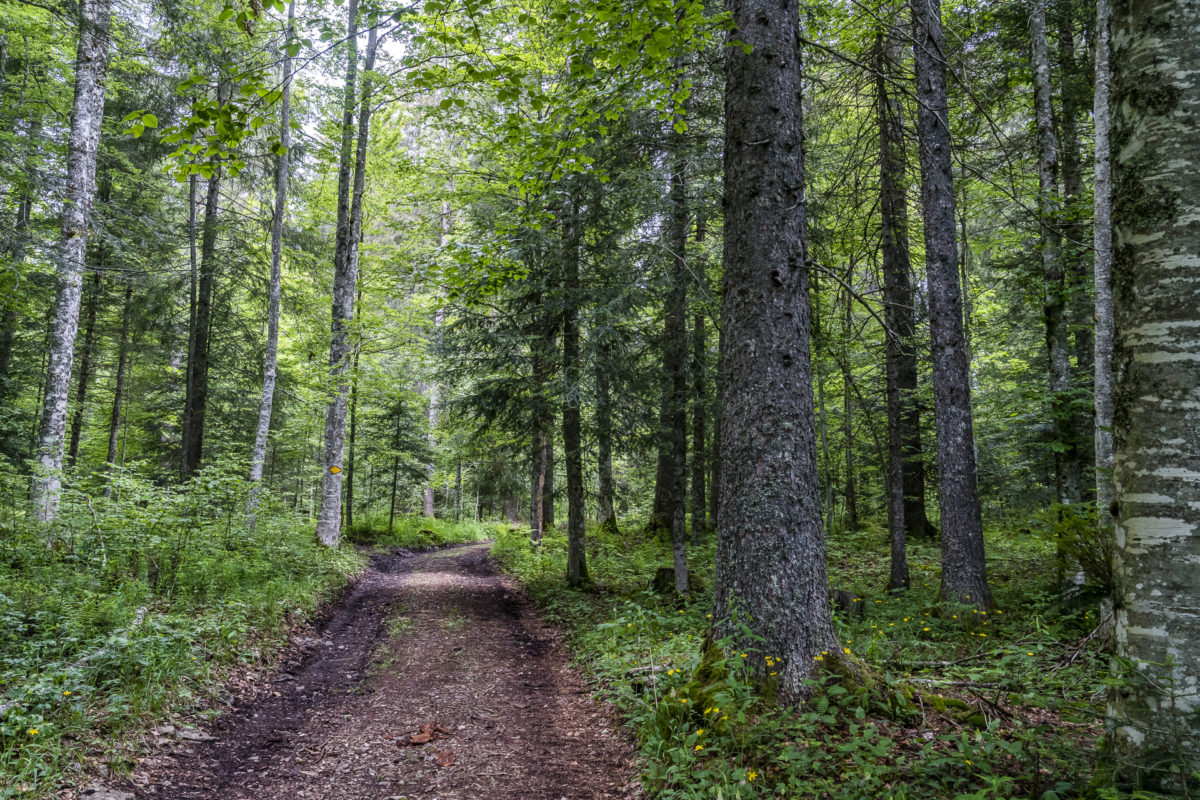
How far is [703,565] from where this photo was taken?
11227mm

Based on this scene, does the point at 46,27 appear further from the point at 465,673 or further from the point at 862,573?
the point at 862,573

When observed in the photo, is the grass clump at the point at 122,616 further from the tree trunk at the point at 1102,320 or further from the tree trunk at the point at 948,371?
the tree trunk at the point at 948,371

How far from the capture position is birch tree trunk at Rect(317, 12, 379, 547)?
42.8 feet

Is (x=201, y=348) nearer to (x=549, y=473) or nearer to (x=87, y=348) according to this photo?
(x=87, y=348)

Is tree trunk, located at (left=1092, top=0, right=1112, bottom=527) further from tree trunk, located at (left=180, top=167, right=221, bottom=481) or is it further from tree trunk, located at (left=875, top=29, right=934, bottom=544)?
tree trunk, located at (left=180, top=167, right=221, bottom=481)

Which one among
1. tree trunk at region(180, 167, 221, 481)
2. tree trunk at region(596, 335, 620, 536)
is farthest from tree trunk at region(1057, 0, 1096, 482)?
tree trunk at region(180, 167, 221, 481)

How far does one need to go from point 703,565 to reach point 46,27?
17.1 metres

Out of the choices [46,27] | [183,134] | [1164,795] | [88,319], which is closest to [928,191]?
[1164,795]

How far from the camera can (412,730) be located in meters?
5.04

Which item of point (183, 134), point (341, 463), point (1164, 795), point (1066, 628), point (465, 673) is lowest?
point (465, 673)

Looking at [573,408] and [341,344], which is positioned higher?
[341,344]

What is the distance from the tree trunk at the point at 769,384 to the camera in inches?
158

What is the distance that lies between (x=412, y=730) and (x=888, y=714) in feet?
12.8

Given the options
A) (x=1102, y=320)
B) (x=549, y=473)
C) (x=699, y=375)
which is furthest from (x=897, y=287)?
(x=549, y=473)
